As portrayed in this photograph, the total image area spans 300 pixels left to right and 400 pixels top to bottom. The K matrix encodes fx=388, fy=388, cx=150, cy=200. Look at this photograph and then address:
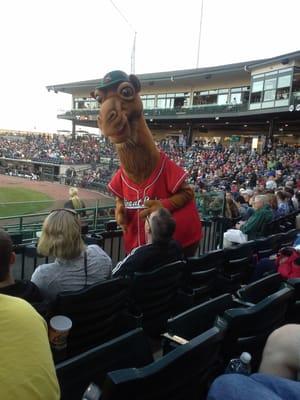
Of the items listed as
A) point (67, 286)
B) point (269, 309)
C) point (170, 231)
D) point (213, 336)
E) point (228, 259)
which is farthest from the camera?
point (228, 259)

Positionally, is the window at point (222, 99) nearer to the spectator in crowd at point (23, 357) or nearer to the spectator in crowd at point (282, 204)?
the spectator in crowd at point (282, 204)

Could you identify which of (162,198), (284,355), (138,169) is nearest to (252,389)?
(284,355)

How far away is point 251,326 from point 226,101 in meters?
34.4

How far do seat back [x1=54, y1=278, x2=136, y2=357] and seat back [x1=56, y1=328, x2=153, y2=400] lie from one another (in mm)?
586

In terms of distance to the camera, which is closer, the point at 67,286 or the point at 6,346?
the point at 6,346

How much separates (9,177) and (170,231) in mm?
→ 34542

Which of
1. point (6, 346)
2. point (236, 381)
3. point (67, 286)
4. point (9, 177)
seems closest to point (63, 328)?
point (67, 286)

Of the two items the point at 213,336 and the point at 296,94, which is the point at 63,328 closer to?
the point at 213,336

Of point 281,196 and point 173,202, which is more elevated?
point 173,202

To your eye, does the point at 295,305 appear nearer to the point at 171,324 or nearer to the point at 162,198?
the point at 171,324

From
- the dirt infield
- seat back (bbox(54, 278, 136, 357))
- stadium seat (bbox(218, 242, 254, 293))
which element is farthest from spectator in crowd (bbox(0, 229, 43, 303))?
the dirt infield

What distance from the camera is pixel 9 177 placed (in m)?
35.3

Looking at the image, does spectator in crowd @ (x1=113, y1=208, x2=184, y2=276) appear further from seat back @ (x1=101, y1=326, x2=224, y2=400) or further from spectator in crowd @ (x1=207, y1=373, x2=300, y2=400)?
spectator in crowd @ (x1=207, y1=373, x2=300, y2=400)

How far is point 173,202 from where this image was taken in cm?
493
